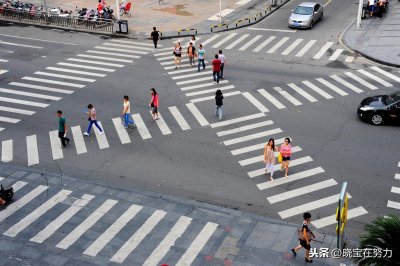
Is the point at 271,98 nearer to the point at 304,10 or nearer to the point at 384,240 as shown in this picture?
the point at 304,10

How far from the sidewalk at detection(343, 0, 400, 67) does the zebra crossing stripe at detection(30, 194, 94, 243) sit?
70.3 feet

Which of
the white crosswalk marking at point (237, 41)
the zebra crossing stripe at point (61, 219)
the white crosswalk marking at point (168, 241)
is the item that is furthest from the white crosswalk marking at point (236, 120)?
the white crosswalk marking at point (237, 41)

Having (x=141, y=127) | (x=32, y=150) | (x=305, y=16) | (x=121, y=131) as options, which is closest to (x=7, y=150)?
(x=32, y=150)

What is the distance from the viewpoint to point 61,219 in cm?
1592

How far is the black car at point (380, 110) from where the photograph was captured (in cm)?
2183

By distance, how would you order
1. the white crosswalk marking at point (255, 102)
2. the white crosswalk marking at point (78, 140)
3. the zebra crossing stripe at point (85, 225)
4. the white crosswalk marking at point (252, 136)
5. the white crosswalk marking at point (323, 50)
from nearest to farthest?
the zebra crossing stripe at point (85, 225) → the white crosswalk marking at point (78, 140) → the white crosswalk marking at point (252, 136) → the white crosswalk marking at point (255, 102) → the white crosswalk marking at point (323, 50)

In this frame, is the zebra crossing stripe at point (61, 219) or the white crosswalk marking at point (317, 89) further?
the white crosswalk marking at point (317, 89)

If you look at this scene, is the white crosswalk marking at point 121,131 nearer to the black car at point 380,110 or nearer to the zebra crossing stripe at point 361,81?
the black car at point 380,110

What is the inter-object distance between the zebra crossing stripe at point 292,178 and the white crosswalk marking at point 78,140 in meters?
7.80

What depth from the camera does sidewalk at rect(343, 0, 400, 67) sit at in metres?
31.3

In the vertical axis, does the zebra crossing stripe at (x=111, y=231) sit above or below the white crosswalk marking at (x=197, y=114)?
below

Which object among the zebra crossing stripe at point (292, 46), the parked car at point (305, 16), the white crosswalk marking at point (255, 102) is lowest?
the white crosswalk marking at point (255, 102)

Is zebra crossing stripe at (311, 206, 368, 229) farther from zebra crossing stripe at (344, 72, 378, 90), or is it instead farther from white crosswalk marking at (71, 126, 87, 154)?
zebra crossing stripe at (344, 72, 378, 90)

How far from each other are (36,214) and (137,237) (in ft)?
12.3
